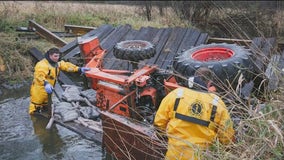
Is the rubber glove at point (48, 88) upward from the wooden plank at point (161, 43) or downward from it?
downward

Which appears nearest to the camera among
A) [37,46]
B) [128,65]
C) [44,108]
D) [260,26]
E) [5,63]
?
[44,108]

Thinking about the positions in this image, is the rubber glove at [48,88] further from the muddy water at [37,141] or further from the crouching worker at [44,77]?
the muddy water at [37,141]

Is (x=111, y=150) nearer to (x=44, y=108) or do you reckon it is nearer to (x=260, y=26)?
(x=44, y=108)

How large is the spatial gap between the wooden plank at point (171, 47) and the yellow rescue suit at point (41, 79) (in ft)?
7.48

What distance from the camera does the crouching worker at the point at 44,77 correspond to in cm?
704

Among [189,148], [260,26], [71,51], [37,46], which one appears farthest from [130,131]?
[260,26]

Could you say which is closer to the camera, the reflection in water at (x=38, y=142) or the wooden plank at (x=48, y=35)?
the reflection in water at (x=38, y=142)

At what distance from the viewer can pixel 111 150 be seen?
5.53 m

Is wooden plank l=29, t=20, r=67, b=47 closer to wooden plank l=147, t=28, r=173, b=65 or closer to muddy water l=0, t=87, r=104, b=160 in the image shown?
wooden plank l=147, t=28, r=173, b=65

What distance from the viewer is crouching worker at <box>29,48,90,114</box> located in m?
7.04

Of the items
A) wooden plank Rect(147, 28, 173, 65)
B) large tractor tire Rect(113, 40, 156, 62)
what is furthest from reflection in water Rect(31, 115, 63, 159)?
wooden plank Rect(147, 28, 173, 65)

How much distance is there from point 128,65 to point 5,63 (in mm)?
3040

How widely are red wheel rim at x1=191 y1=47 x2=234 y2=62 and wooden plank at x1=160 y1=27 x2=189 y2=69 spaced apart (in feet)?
6.78

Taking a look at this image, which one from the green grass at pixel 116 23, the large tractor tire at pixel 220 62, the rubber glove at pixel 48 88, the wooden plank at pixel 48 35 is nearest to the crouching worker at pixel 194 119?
the green grass at pixel 116 23
